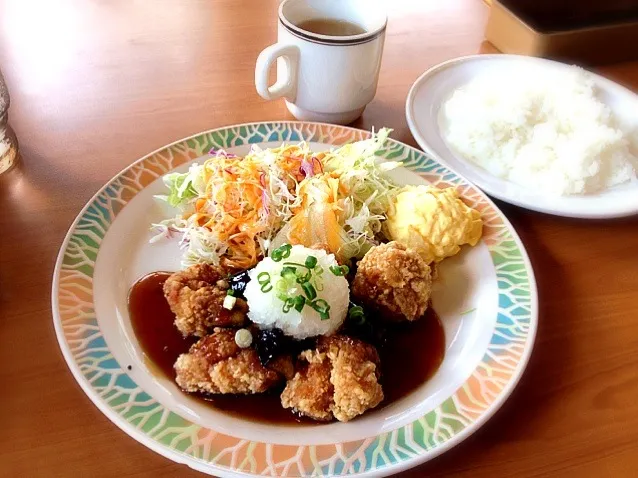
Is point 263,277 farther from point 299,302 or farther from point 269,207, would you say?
point 269,207

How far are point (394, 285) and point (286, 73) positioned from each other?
29.8 inches

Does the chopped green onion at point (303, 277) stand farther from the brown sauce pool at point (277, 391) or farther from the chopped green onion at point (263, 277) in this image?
the brown sauce pool at point (277, 391)

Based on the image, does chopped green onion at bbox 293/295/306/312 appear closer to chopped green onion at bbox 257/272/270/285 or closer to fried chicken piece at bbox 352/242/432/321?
chopped green onion at bbox 257/272/270/285

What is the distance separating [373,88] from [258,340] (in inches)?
36.5

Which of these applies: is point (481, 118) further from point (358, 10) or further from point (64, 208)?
point (64, 208)

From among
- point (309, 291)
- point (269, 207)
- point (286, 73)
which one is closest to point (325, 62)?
point (286, 73)

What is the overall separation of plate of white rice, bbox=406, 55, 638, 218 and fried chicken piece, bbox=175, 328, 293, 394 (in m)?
0.80

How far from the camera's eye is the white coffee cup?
1.56 m

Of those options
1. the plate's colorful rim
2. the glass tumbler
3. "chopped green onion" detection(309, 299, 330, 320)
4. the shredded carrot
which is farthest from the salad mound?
the glass tumbler

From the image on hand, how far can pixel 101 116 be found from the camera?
5.83 ft

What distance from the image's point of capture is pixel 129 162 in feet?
5.34

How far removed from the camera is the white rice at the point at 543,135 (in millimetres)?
1570

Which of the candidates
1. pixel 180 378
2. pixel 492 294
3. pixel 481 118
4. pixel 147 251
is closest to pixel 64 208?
pixel 147 251

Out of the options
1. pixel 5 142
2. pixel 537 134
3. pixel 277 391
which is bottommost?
pixel 277 391
